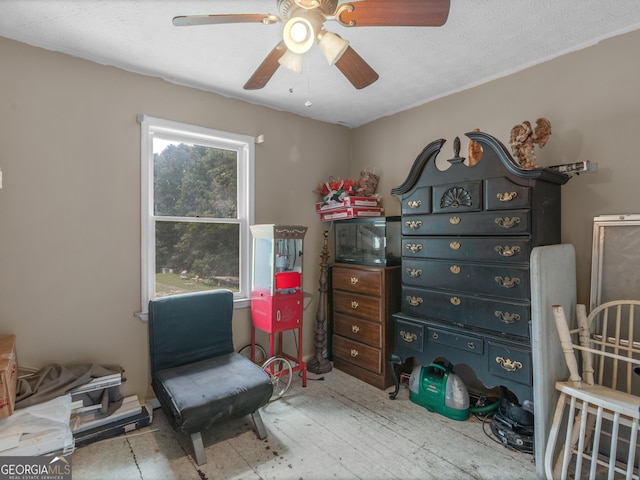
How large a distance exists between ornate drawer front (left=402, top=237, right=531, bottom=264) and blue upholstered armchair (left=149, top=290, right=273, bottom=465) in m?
1.41

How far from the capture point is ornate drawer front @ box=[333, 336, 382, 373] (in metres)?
2.80

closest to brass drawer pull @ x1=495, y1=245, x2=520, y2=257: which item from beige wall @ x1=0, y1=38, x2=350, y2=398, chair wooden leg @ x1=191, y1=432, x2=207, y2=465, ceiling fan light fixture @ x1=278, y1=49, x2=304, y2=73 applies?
ceiling fan light fixture @ x1=278, y1=49, x2=304, y2=73

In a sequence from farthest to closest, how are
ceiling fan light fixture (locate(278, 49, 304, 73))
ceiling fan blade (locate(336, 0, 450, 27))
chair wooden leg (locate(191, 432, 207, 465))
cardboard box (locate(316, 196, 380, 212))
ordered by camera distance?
cardboard box (locate(316, 196, 380, 212)) < chair wooden leg (locate(191, 432, 207, 465)) < ceiling fan light fixture (locate(278, 49, 304, 73)) < ceiling fan blade (locate(336, 0, 450, 27))

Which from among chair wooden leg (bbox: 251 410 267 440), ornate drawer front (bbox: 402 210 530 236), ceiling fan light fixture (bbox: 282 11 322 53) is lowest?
chair wooden leg (bbox: 251 410 267 440)

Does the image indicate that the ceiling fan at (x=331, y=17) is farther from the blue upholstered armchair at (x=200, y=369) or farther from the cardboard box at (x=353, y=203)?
the blue upholstered armchair at (x=200, y=369)

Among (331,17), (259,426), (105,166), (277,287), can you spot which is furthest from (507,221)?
(105,166)

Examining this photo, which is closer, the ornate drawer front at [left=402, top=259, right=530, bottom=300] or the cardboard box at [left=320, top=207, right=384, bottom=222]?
the ornate drawer front at [left=402, top=259, right=530, bottom=300]

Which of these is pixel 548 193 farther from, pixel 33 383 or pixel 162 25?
pixel 33 383

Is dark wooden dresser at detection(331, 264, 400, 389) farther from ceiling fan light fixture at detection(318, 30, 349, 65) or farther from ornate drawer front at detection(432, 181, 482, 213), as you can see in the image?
ceiling fan light fixture at detection(318, 30, 349, 65)

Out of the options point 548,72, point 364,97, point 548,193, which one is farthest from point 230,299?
point 548,72

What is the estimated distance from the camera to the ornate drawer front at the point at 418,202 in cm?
240

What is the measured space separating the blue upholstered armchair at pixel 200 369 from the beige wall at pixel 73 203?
0.85ft

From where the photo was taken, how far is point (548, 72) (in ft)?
7.45

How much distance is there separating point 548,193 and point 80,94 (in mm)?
3113
